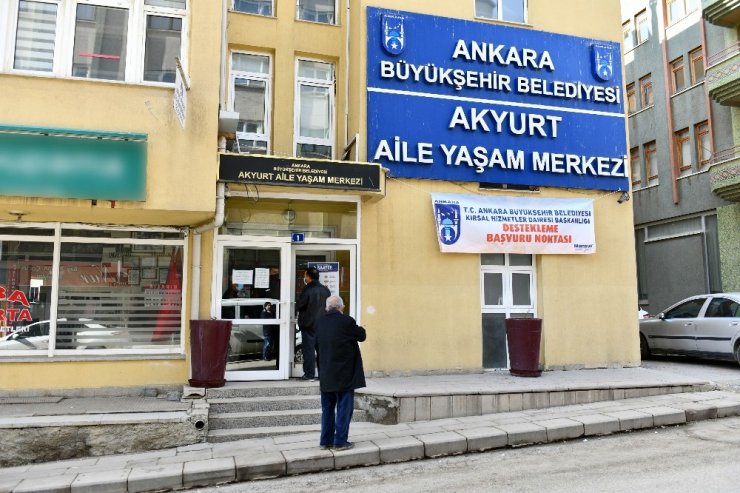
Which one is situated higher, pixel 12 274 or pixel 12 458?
pixel 12 274

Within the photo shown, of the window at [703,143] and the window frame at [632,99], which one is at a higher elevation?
the window frame at [632,99]

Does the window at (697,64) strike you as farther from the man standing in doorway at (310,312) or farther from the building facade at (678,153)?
the man standing in doorway at (310,312)

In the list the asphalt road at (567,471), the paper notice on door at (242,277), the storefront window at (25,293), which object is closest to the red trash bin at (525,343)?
the asphalt road at (567,471)

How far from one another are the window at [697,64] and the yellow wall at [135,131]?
1762 centimetres

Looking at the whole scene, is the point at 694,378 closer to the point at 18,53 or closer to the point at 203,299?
the point at 203,299

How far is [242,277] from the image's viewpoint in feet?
32.1

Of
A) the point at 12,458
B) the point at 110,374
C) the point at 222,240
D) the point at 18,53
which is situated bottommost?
the point at 12,458

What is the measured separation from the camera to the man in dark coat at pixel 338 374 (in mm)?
6797

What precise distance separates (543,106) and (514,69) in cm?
91

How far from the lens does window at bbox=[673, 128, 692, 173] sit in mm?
20516

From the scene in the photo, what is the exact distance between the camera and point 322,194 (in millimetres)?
10102

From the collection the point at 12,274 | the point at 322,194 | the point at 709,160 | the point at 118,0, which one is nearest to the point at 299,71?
the point at 322,194

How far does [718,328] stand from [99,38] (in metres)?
12.3

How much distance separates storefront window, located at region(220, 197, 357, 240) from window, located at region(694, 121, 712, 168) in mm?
14796
